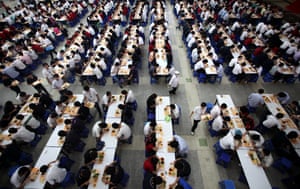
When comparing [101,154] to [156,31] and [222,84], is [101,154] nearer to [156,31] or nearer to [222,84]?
[222,84]

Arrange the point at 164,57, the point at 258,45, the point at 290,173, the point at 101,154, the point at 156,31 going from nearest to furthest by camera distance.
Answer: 1. the point at 101,154
2. the point at 290,173
3. the point at 164,57
4. the point at 258,45
5. the point at 156,31

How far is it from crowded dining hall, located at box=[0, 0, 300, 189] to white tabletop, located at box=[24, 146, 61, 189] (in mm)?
36

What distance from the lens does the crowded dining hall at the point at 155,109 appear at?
246 inches

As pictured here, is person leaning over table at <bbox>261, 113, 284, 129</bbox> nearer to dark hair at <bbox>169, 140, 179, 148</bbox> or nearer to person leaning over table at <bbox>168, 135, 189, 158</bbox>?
person leaning over table at <bbox>168, 135, 189, 158</bbox>

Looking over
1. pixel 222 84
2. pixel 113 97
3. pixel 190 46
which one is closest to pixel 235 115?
pixel 222 84

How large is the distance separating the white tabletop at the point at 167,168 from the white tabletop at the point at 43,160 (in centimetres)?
391

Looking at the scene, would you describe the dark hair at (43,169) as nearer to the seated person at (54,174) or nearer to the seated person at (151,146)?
the seated person at (54,174)

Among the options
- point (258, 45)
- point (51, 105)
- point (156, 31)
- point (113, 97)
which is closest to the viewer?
point (113, 97)

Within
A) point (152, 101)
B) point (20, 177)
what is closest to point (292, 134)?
point (152, 101)

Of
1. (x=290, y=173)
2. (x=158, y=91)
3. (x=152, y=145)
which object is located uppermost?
(x=158, y=91)

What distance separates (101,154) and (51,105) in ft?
16.0

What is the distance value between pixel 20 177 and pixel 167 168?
4986 millimetres

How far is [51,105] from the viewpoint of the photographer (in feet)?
30.5

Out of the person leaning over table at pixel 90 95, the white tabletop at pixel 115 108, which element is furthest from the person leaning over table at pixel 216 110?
the person leaning over table at pixel 90 95
